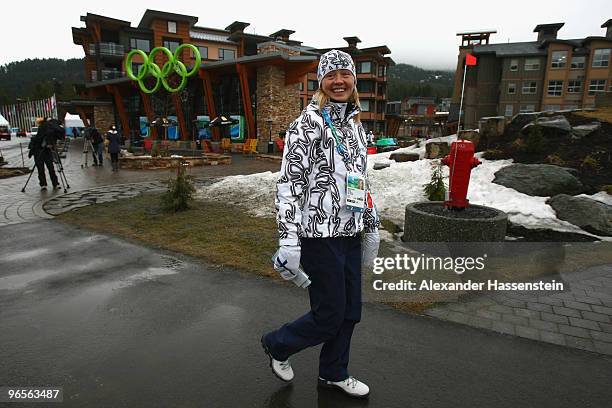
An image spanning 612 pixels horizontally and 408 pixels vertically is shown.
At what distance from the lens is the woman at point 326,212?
220cm

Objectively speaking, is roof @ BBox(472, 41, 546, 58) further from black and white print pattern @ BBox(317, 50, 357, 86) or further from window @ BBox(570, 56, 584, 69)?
black and white print pattern @ BBox(317, 50, 357, 86)

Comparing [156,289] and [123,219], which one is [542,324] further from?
[123,219]

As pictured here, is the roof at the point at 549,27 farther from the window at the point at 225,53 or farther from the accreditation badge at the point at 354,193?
the accreditation badge at the point at 354,193

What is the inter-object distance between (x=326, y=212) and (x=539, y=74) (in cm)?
5467

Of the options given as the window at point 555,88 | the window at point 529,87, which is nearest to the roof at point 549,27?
the window at point 555,88

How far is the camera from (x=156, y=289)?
415 centimetres

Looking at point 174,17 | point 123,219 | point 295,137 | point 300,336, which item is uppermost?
point 174,17

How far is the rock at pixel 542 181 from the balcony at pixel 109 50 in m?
48.6

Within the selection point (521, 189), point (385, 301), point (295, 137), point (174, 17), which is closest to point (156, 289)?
point (385, 301)

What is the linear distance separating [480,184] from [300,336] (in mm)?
7424

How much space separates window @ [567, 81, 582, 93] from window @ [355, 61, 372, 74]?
84.4ft

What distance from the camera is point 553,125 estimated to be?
10.1 metres

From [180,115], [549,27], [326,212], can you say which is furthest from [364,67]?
[326,212]

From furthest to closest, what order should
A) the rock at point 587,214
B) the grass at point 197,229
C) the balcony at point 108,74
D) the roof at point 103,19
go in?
the balcony at point 108,74 < the roof at point 103,19 < the rock at point 587,214 < the grass at point 197,229
